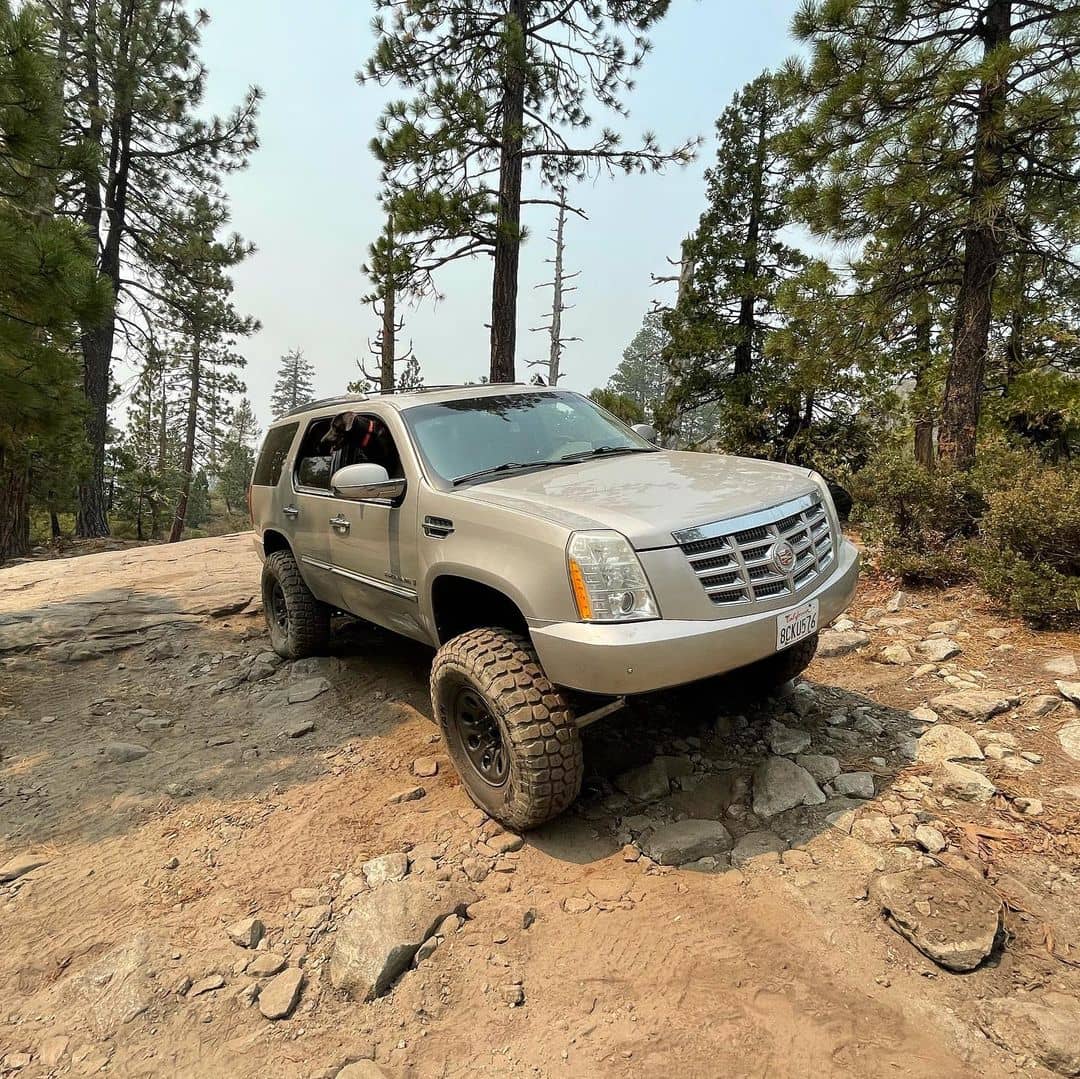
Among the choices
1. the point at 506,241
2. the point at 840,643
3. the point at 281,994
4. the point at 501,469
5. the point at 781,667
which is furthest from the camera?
Result: the point at 506,241

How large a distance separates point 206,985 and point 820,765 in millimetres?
2745

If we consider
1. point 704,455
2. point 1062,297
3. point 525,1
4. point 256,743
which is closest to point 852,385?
point 1062,297

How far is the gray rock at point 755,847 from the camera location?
2666 millimetres

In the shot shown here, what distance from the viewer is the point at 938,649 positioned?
4.37 meters

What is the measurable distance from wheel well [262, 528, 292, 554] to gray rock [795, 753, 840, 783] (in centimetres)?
403

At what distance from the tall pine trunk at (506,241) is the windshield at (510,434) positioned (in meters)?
6.66

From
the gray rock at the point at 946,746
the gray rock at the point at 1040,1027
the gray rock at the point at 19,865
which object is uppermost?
the gray rock at the point at 946,746

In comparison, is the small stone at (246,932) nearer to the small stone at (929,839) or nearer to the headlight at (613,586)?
the headlight at (613,586)

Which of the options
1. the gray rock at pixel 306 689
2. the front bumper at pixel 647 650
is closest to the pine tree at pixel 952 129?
the front bumper at pixel 647 650

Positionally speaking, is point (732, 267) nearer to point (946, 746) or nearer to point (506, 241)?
point (506, 241)

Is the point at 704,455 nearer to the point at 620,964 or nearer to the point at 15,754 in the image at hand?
the point at 620,964

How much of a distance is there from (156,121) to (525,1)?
1049 cm

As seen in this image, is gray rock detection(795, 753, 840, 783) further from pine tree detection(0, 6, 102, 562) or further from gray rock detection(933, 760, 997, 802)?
pine tree detection(0, 6, 102, 562)

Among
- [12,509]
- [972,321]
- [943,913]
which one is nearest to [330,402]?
[943,913]
